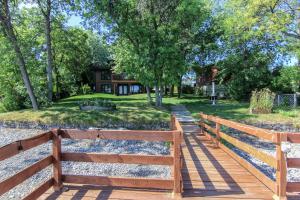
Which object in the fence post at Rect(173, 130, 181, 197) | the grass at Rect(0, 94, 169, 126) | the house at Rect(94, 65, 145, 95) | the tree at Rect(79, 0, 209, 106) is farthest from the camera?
the house at Rect(94, 65, 145, 95)

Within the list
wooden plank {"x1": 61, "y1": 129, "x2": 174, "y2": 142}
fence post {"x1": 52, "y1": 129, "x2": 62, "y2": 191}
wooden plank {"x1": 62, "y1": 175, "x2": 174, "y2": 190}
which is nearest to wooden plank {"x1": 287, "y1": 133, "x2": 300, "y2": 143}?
wooden plank {"x1": 61, "y1": 129, "x2": 174, "y2": 142}

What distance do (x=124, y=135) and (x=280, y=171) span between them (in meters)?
2.12

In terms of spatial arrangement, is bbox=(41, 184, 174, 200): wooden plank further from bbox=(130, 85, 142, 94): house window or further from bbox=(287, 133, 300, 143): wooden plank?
bbox=(130, 85, 142, 94): house window

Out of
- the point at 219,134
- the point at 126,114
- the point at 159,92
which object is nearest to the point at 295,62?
the point at 159,92

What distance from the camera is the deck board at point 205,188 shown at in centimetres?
380

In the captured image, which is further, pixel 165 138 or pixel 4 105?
pixel 4 105

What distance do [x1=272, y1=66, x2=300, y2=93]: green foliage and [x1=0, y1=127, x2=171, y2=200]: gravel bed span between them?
41.6ft

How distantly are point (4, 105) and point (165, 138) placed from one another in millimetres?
16957

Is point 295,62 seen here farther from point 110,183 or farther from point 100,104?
point 110,183

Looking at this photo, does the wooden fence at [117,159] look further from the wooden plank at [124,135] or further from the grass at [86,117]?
the grass at [86,117]

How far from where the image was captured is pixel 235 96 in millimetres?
22625

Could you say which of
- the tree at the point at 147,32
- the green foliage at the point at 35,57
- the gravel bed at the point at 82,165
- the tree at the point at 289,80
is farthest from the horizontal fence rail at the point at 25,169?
the tree at the point at 289,80

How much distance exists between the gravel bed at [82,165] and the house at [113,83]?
2531cm

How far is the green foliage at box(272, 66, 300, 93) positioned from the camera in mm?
17984
